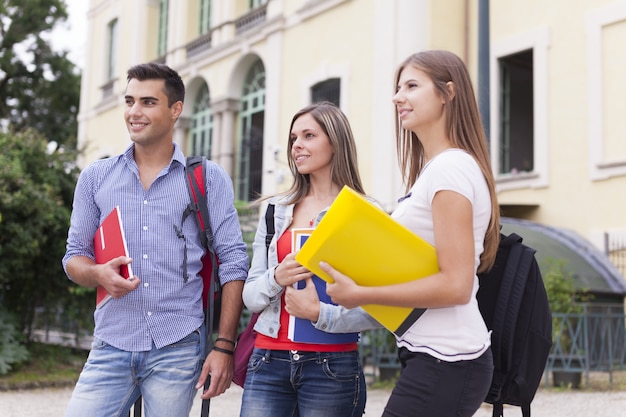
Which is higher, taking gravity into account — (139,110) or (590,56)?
(590,56)

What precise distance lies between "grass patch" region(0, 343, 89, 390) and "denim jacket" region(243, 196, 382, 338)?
7061mm

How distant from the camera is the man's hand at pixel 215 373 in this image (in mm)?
2943

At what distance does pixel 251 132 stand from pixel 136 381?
15725 millimetres

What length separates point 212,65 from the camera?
64.5ft

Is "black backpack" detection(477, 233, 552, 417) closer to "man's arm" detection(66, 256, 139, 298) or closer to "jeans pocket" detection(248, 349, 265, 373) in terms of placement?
"jeans pocket" detection(248, 349, 265, 373)

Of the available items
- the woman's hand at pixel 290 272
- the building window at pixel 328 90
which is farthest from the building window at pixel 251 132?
the woman's hand at pixel 290 272

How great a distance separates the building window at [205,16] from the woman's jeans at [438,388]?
63.2 feet

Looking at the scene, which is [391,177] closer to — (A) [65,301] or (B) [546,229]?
(B) [546,229]

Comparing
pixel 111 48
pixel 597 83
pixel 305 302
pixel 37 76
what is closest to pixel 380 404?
pixel 305 302

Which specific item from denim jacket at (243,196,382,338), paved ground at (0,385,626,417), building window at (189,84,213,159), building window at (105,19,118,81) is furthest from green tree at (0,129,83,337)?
building window at (105,19,118,81)

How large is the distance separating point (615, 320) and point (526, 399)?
749 centimetres

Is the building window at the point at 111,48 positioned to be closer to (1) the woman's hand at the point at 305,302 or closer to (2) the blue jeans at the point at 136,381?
(2) the blue jeans at the point at 136,381

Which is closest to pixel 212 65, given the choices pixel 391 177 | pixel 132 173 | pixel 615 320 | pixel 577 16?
pixel 391 177

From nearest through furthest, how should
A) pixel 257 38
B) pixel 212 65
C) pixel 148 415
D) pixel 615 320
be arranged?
1. pixel 148 415
2. pixel 615 320
3. pixel 257 38
4. pixel 212 65
